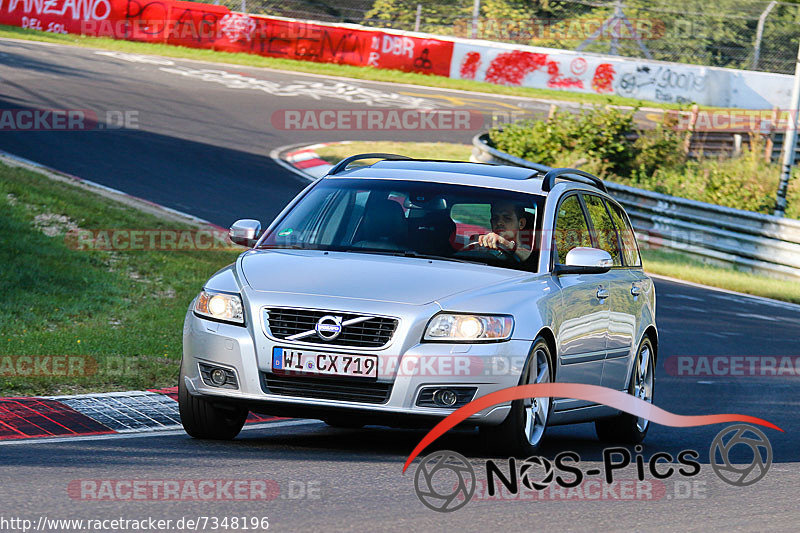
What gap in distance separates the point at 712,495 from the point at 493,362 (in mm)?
1330

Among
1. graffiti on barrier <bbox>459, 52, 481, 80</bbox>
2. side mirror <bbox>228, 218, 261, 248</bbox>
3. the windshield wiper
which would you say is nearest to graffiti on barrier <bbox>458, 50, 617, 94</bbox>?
graffiti on barrier <bbox>459, 52, 481, 80</bbox>

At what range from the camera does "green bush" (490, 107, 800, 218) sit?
26578mm

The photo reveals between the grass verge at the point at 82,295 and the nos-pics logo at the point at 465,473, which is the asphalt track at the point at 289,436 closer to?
the nos-pics logo at the point at 465,473

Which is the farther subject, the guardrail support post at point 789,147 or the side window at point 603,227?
the guardrail support post at point 789,147

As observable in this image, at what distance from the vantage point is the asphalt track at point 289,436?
18.7 feet

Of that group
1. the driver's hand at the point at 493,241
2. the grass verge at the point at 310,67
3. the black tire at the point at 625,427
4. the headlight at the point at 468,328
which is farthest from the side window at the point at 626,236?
the grass verge at the point at 310,67

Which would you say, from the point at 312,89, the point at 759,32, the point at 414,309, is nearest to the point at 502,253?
the point at 414,309

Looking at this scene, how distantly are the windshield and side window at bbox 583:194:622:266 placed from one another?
2.87ft

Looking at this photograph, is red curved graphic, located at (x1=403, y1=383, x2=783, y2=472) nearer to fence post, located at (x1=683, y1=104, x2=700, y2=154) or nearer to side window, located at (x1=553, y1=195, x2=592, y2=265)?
side window, located at (x1=553, y1=195, x2=592, y2=265)

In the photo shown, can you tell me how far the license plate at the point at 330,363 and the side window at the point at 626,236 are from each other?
130 inches

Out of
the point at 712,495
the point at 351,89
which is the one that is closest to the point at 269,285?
the point at 712,495

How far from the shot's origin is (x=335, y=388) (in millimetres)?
6910

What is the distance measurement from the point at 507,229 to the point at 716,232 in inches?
599

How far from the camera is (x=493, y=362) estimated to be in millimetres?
6910
